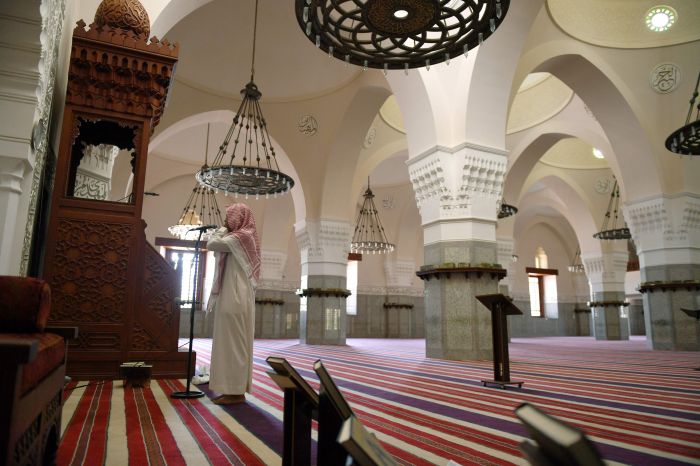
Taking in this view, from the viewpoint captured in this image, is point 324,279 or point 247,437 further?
point 324,279

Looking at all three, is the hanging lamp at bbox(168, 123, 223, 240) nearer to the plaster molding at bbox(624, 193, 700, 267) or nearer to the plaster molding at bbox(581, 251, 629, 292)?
the plaster molding at bbox(624, 193, 700, 267)

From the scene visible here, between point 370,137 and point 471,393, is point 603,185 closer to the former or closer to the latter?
point 370,137

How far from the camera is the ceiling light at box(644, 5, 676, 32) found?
1022 cm

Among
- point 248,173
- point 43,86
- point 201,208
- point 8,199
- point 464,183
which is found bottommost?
point 8,199

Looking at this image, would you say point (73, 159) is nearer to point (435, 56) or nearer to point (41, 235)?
point (41, 235)

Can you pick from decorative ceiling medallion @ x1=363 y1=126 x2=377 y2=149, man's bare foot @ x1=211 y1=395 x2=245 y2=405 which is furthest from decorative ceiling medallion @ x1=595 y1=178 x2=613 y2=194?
man's bare foot @ x1=211 y1=395 x2=245 y2=405

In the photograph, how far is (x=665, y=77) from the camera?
10305mm

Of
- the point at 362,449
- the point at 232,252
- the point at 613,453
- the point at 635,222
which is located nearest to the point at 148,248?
the point at 232,252

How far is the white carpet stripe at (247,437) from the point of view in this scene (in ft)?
6.64

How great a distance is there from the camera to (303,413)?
1.59 metres

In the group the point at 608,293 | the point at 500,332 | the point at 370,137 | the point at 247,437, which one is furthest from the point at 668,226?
the point at 247,437

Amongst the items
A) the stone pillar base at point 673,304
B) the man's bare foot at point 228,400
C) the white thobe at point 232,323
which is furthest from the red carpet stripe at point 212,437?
the stone pillar base at point 673,304

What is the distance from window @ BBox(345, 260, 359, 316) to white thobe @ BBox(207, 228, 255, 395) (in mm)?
15491

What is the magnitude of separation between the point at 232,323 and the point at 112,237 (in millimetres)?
1659
